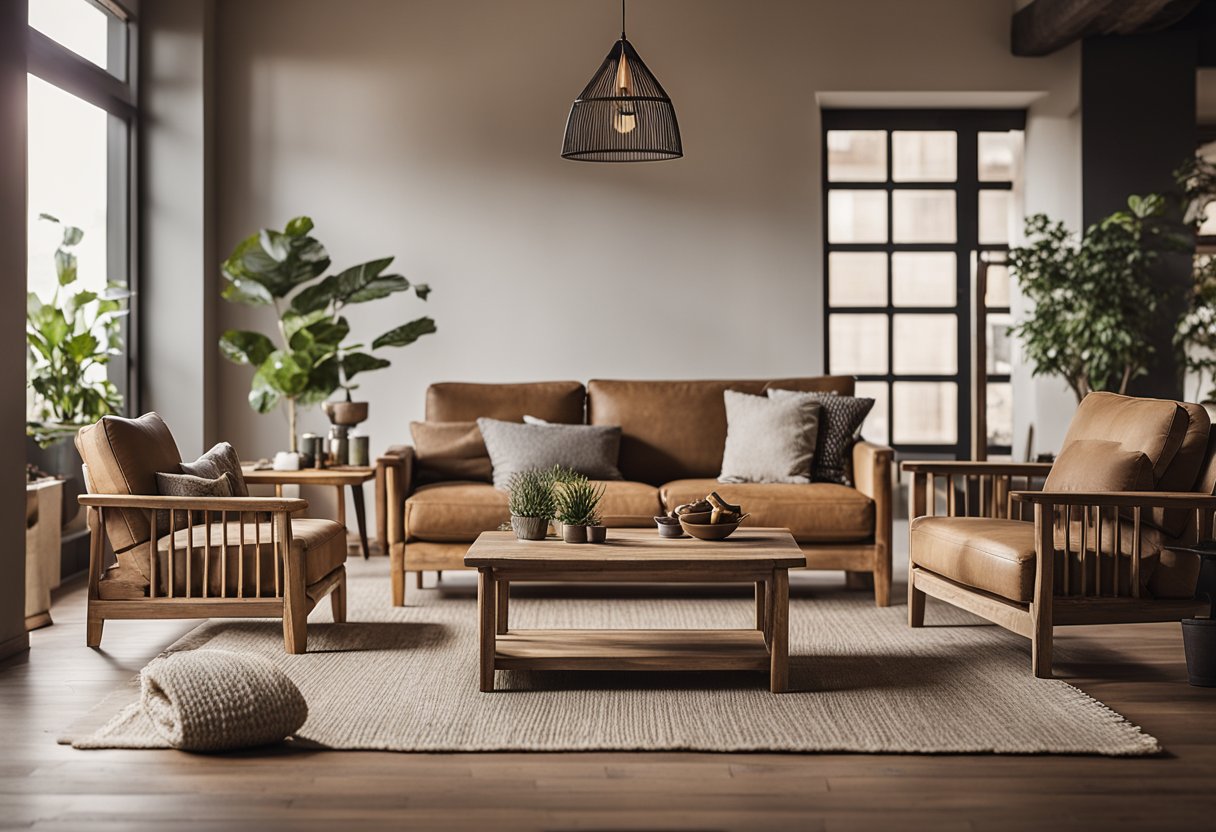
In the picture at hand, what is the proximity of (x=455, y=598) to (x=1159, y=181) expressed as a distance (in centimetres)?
446

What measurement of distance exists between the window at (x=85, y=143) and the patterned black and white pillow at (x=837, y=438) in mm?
3610

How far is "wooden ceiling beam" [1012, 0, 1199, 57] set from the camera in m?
5.81

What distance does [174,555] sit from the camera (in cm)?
405

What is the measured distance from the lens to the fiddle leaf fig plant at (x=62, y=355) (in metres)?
5.24

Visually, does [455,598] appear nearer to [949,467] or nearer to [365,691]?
[365,691]

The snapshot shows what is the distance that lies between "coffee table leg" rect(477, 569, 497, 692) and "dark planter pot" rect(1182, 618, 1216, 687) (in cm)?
213

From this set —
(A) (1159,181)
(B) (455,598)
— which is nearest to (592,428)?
(B) (455,598)

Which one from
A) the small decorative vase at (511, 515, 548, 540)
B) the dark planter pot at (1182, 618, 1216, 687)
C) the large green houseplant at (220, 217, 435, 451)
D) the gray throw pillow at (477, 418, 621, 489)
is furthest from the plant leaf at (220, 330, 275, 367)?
the dark planter pot at (1182, 618, 1216, 687)

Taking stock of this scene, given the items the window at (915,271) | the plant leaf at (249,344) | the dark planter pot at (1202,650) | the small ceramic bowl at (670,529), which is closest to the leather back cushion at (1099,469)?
the dark planter pot at (1202,650)

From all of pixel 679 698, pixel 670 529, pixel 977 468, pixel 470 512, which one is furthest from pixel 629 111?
pixel 679 698

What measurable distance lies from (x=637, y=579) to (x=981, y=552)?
118cm

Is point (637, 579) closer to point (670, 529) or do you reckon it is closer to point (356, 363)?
point (670, 529)

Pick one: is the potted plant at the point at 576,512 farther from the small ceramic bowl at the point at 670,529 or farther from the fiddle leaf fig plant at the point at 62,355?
the fiddle leaf fig plant at the point at 62,355

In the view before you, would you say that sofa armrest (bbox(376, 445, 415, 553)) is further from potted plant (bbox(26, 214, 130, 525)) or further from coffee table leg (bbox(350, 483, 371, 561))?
potted plant (bbox(26, 214, 130, 525))
